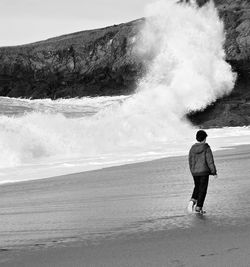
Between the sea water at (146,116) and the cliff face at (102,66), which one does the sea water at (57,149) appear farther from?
the cliff face at (102,66)

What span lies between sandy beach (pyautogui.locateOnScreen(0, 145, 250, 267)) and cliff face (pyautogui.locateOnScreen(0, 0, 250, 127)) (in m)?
19.5

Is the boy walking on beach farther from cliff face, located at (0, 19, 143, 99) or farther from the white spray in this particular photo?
cliff face, located at (0, 19, 143, 99)

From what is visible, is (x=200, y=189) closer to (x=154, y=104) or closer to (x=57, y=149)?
(x=57, y=149)

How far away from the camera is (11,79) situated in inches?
2089

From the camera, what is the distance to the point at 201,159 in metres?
8.52

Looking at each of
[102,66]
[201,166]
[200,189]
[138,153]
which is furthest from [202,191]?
[102,66]

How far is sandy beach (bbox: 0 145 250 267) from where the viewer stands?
5875 mm

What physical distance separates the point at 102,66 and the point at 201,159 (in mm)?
39049

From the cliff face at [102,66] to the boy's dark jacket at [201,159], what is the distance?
2183cm

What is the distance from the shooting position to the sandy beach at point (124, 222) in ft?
19.3

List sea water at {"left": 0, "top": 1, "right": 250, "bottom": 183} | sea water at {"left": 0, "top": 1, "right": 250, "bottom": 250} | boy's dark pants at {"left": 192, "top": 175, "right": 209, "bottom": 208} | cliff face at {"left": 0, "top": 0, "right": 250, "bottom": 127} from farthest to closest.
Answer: cliff face at {"left": 0, "top": 0, "right": 250, "bottom": 127} → sea water at {"left": 0, "top": 1, "right": 250, "bottom": 183} → boy's dark pants at {"left": 192, "top": 175, "right": 209, "bottom": 208} → sea water at {"left": 0, "top": 1, "right": 250, "bottom": 250}

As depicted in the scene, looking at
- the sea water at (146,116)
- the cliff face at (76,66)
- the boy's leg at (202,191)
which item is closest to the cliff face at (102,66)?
the cliff face at (76,66)

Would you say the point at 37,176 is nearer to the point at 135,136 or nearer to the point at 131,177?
the point at 131,177

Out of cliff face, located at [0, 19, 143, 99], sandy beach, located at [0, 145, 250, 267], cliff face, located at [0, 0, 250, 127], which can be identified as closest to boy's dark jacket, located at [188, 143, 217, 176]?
sandy beach, located at [0, 145, 250, 267]
